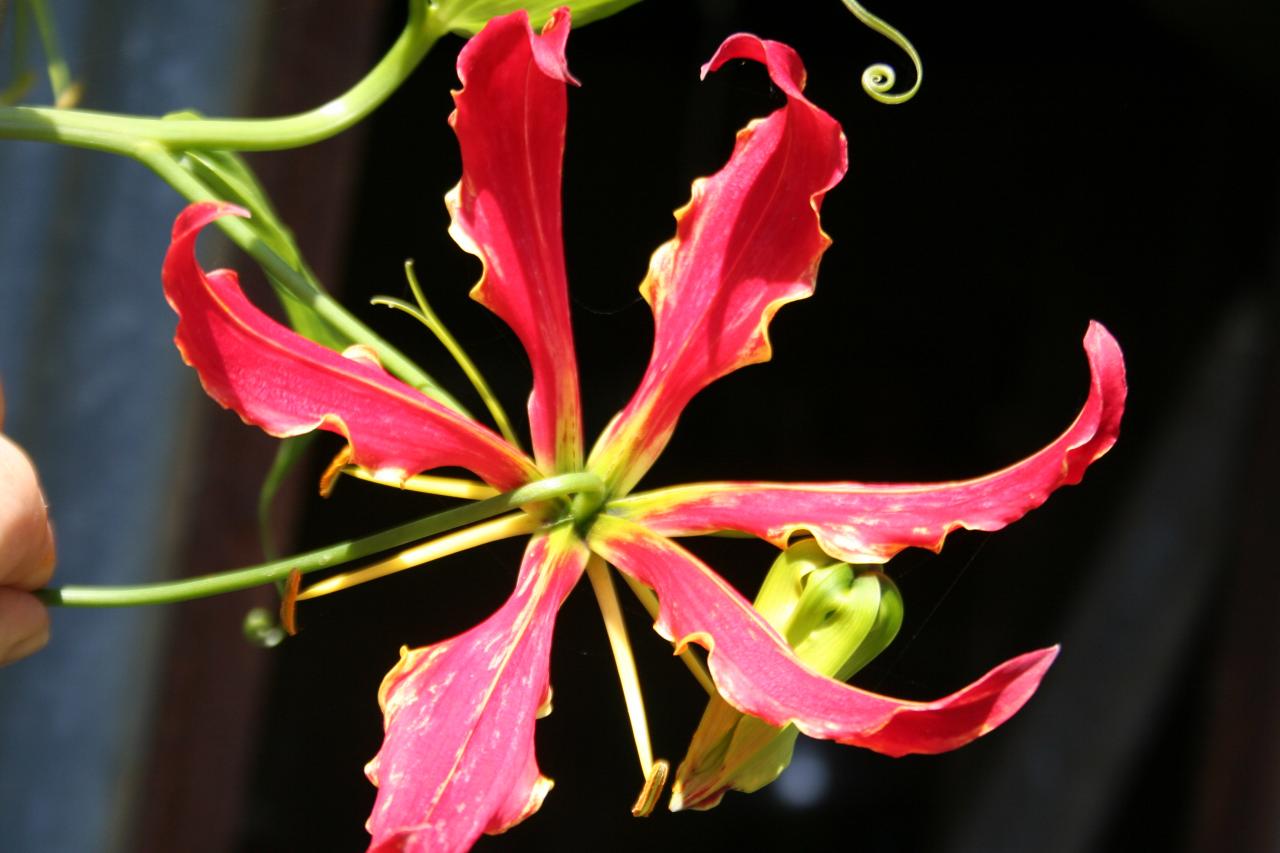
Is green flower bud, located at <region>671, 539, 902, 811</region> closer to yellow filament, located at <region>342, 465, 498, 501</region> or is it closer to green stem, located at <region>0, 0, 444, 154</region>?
yellow filament, located at <region>342, 465, 498, 501</region>

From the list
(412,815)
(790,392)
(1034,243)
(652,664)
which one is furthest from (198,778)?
(1034,243)

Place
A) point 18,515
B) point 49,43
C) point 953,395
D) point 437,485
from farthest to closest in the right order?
point 953,395 < point 49,43 < point 437,485 < point 18,515

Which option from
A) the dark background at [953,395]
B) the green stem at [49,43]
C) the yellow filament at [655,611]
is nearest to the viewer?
the yellow filament at [655,611]

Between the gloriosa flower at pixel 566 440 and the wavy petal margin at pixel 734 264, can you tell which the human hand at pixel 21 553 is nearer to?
the gloriosa flower at pixel 566 440

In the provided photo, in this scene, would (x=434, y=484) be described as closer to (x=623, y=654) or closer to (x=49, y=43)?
(x=623, y=654)

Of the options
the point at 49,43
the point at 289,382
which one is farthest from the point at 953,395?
the point at 289,382

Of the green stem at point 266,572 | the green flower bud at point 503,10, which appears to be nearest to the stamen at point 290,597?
the green stem at point 266,572

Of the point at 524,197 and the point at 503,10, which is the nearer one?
the point at 524,197

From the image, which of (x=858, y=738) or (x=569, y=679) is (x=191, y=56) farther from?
(x=858, y=738)
